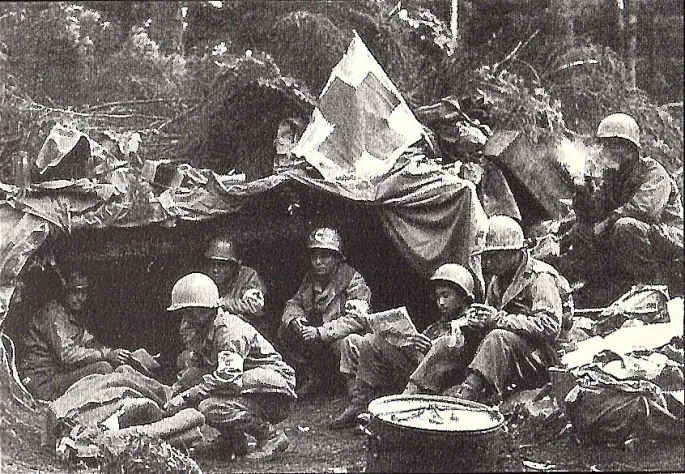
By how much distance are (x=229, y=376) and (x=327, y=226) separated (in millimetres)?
1044

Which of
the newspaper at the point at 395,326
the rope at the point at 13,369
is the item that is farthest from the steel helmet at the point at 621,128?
the rope at the point at 13,369

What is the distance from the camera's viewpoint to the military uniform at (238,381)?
17.5 ft

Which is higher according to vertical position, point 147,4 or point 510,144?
point 147,4

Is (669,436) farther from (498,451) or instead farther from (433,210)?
(433,210)

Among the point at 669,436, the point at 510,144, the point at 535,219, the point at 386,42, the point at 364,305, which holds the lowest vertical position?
the point at 669,436

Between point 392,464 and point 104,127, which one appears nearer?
point 392,464

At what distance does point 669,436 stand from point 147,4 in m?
3.74

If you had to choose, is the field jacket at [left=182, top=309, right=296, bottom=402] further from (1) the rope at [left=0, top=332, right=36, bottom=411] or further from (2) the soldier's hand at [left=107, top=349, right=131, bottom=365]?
(1) the rope at [left=0, top=332, right=36, bottom=411]

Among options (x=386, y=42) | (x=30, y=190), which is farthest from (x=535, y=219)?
(x=30, y=190)

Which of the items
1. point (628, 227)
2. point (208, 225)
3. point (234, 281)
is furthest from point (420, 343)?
point (208, 225)

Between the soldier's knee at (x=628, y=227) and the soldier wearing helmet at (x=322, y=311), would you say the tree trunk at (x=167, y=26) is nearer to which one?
the soldier wearing helmet at (x=322, y=311)

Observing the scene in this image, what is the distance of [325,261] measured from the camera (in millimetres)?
5777

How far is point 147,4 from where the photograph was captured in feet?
19.9

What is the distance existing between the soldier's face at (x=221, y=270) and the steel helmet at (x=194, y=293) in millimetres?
278
